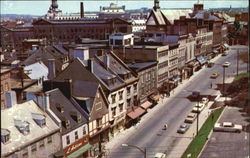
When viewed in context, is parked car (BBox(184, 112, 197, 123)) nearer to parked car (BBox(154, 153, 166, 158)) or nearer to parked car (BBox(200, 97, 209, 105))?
parked car (BBox(200, 97, 209, 105))

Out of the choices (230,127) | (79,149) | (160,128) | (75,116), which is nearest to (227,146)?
(230,127)

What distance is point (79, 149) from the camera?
38.5 m

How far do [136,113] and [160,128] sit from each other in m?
5.46

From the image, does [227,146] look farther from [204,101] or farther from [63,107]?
[204,101]

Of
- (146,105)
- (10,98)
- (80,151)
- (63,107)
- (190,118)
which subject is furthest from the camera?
(146,105)

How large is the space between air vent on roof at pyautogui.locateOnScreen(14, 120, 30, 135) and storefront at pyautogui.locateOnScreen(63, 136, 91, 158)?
663 cm

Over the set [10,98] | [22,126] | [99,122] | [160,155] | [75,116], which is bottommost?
[160,155]

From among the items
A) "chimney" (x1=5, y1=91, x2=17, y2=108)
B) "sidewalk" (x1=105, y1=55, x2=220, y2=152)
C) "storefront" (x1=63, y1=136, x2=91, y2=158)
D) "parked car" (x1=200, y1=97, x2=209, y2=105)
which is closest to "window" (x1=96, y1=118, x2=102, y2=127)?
"sidewalk" (x1=105, y1=55, x2=220, y2=152)

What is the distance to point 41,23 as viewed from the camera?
458 feet

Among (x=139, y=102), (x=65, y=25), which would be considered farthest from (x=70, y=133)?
(x=65, y=25)

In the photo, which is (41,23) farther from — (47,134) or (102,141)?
(47,134)

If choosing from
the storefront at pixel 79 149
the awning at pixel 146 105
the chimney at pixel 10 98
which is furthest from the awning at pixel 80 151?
the awning at pixel 146 105

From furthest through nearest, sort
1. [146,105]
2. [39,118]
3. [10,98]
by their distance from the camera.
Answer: [146,105]
[39,118]
[10,98]

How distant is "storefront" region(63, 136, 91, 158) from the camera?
36438 mm
